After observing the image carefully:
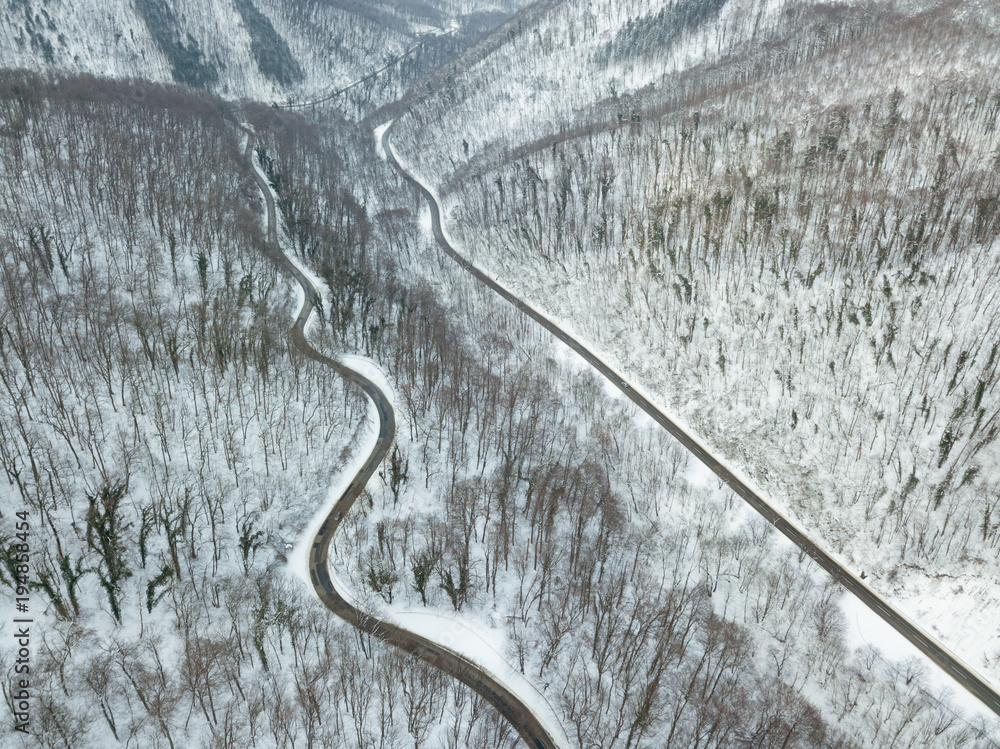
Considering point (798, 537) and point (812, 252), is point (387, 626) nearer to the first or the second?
point (798, 537)

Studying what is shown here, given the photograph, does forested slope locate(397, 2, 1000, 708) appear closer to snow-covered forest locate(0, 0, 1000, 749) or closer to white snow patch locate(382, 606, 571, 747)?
snow-covered forest locate(0, 0, 1000, 749)

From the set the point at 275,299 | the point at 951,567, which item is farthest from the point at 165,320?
the point at 951,567

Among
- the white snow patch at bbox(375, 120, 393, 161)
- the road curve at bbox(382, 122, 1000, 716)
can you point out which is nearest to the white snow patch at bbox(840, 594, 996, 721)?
the road curve at bbox(382, 122, 1000, 716)

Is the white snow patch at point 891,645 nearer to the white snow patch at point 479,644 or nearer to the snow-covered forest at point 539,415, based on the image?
the snow-covered forest at point 539,415

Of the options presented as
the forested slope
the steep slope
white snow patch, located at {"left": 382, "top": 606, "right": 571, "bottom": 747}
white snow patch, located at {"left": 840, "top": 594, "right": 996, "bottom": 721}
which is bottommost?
white snow patch, located at {"left": 382, "top": 606, "right": 571, "bottom": 747}

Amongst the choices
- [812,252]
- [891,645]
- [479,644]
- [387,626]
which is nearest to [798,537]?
[891,645]

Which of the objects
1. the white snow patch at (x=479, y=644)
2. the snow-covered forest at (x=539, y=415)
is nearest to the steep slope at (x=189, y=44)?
the snow-covered forest at (x=539, y=415)

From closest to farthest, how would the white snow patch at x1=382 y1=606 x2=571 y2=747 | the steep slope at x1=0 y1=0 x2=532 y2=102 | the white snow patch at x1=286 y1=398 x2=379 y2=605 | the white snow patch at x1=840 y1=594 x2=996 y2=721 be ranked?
the white snow patch at x1=382 y1=606 x2=571 y2=747
the white snow patch at x1=840 y1=594 x2=996 y2=721
the white snow patch at x1=286 y1=398 x2=379 y2=605
the steep slope at x1=0 y1=0 x2=532 y2=102
